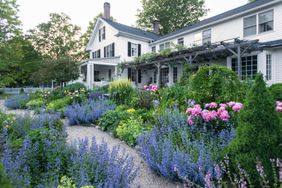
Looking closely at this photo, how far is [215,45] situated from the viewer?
12953 millimetres

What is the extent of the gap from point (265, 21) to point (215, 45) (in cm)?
349

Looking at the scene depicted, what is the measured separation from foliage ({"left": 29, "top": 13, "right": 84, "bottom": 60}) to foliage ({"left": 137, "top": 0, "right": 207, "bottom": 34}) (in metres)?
12.9

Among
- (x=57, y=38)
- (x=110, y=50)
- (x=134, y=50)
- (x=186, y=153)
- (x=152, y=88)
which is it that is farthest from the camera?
(x=57, y=38)

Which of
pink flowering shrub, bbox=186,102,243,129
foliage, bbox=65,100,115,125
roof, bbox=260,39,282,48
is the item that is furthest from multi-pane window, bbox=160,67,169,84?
pink flowering shrub, bbox=186,102,243,129

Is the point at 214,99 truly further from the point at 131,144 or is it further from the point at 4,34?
the point at 4,34

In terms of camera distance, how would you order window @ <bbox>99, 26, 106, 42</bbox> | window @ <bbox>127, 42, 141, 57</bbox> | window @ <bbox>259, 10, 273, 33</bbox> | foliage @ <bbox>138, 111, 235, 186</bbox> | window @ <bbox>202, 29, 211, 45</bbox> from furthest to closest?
window @ <bbox>99, 26, 106, 42</bbox>
window @ <bbox>127, 42, 141, 57</bbox>
window @ <bbox>202, 29, 211, 45</bbox>
window @ <bbox>259, 10, 273, 33</bbox>
foliage @ <bbox>138, 111, 235, 186</bbox>

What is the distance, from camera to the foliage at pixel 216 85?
4.68m

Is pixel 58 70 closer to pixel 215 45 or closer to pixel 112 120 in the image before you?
pixel 215 45

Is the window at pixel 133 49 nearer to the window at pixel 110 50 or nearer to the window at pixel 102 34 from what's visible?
the window at pixel 110 50

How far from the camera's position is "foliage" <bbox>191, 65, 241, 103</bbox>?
468 centimetres

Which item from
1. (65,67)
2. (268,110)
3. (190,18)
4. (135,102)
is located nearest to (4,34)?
(65,67)

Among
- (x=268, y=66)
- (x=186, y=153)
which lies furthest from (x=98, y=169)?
(x=268, y=66)

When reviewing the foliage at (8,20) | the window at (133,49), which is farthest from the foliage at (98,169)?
the foliage at (8,20)

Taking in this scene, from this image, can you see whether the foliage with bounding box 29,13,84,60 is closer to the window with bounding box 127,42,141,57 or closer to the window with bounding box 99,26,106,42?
the window with bounding box 99,26,106,42
